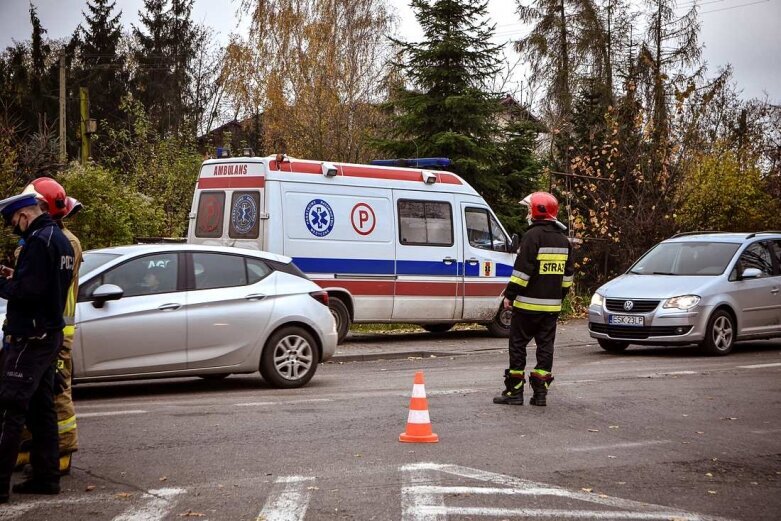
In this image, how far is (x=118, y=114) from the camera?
50250 mm

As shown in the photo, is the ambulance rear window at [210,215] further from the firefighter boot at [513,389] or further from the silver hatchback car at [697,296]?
the firefighter boot at [513,389]

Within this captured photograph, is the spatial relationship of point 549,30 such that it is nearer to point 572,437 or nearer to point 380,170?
point 380,170

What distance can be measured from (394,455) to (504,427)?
5.17 ft

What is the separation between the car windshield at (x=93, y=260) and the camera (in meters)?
10.3

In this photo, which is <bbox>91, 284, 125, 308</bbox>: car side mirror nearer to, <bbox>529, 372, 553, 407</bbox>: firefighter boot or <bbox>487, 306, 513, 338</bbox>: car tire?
<bbox>529, 372, 553, 407</bbox>: firefighter boot

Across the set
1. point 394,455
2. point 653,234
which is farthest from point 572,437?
point 653,234

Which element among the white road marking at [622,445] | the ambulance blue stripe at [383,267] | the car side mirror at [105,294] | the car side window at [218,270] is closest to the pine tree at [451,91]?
the ambulance blue stripe at [383,267]

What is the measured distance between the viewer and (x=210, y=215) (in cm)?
1608

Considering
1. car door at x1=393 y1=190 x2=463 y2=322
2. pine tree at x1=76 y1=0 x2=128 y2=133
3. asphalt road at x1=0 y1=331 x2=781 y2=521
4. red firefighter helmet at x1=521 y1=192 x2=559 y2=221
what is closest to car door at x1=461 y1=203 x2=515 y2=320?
car door at x1=393 y1=190 x2=463 y2=322

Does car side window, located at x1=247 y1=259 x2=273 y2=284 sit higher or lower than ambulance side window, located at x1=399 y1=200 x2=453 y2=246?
lower

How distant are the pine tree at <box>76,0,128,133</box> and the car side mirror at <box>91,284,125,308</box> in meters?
40.5

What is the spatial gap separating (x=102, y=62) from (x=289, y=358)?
139ft

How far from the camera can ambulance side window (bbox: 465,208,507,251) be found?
1781cm

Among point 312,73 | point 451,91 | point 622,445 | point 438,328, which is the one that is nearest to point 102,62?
point 312,73
